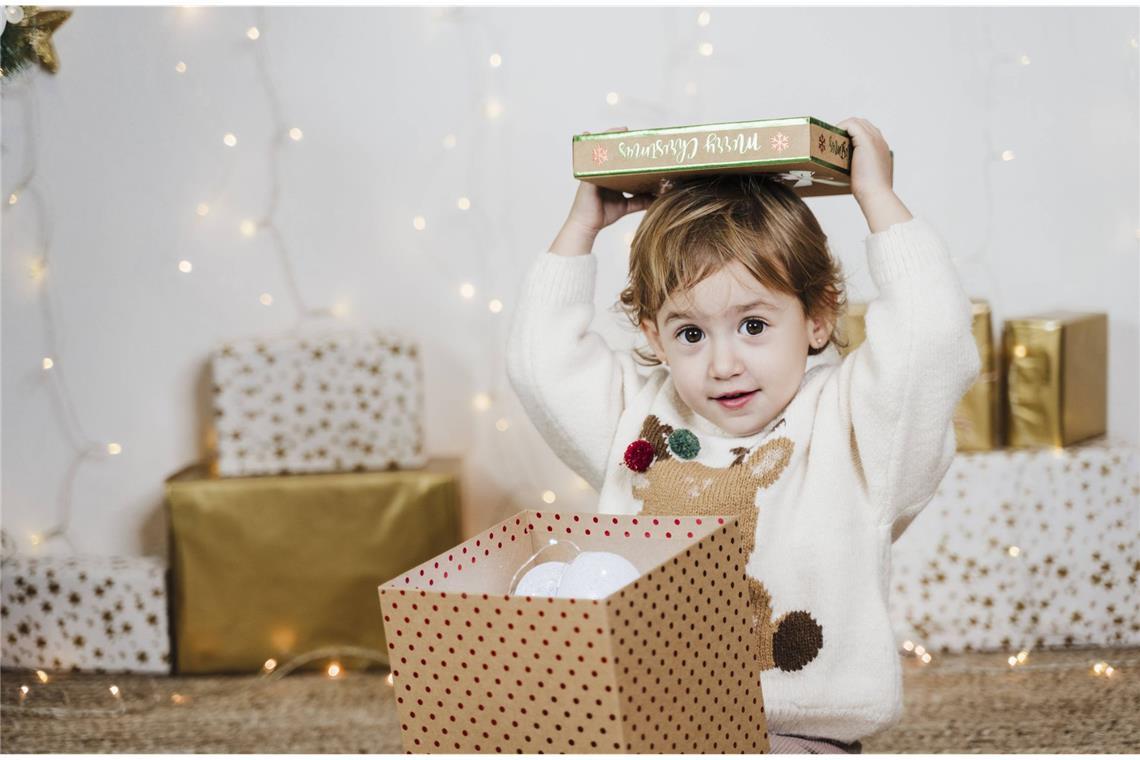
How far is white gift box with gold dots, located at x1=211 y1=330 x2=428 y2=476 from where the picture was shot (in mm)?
2182

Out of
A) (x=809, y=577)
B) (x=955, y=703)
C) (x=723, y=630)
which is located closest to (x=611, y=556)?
(x=723, y=630)

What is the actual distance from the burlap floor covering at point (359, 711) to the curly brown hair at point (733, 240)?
3.12 feet

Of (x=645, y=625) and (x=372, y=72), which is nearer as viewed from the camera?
(x=645, y=625)

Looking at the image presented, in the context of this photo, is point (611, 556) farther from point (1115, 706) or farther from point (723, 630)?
point (1115, 706)

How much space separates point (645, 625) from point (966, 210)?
5.57 feet

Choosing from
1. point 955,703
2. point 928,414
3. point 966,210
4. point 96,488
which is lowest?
point 955,703

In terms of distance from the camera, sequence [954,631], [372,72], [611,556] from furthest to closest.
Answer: [372,72]
[954,631]
[611,556]

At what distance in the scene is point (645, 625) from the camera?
→ 827 millimetres

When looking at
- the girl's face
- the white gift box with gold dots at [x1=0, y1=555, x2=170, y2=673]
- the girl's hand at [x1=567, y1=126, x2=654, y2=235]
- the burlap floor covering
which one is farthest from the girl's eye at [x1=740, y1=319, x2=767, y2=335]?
the white gift box with gold dots at [x1=0, y1=555, x2=170, y2=673]

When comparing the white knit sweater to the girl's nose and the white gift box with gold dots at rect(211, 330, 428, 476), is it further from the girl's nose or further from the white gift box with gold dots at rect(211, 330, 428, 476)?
the white gift box with gold dots at rect(211, 330, 428, 476)

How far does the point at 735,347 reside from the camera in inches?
44.7

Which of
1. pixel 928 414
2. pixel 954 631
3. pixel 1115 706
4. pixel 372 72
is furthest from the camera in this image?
pixel 372 72

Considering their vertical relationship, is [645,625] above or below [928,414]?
below

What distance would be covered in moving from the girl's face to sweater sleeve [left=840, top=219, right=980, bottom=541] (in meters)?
0.08
